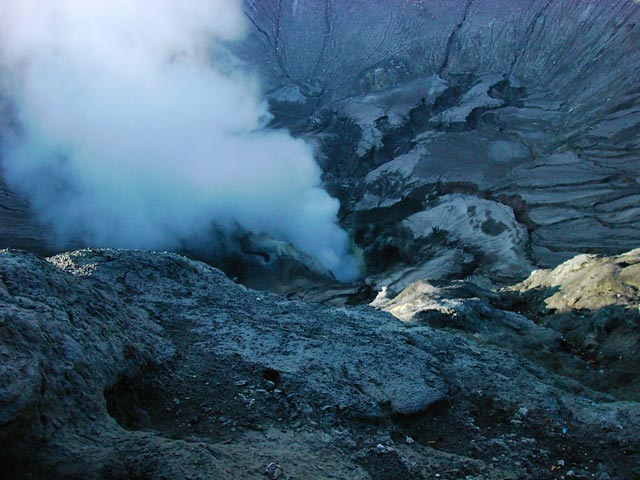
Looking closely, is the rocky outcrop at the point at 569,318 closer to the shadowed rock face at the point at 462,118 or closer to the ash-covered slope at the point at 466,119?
the shadowed rock face at the point at 462,118

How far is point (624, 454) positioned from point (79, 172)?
2650cm

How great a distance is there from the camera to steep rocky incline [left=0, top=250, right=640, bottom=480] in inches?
118

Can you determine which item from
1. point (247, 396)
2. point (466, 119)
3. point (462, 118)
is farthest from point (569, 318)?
point (462, 118)

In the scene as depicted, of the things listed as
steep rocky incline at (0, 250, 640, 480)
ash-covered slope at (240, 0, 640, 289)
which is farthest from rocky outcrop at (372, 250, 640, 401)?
ash-covered slope at (240, 0, 640, 289)

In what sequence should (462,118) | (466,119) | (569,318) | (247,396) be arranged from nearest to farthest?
(247,396) → (569,318) → (466,119) → (462,118)

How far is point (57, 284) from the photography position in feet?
14.0

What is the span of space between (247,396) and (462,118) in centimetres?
3125

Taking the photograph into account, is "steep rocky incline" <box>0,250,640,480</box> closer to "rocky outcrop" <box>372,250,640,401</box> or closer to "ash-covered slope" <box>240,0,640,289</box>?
"rocky outcrop" <box>372,250,640,401</box>

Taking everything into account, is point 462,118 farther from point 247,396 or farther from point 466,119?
point 247,396

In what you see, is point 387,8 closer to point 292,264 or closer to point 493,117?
point 493,117

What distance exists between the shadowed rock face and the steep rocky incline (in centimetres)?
1252

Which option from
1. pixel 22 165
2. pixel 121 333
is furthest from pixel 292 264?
pixel 121 333

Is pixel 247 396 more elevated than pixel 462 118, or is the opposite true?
pixel 462 118

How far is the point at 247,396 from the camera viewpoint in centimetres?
443
